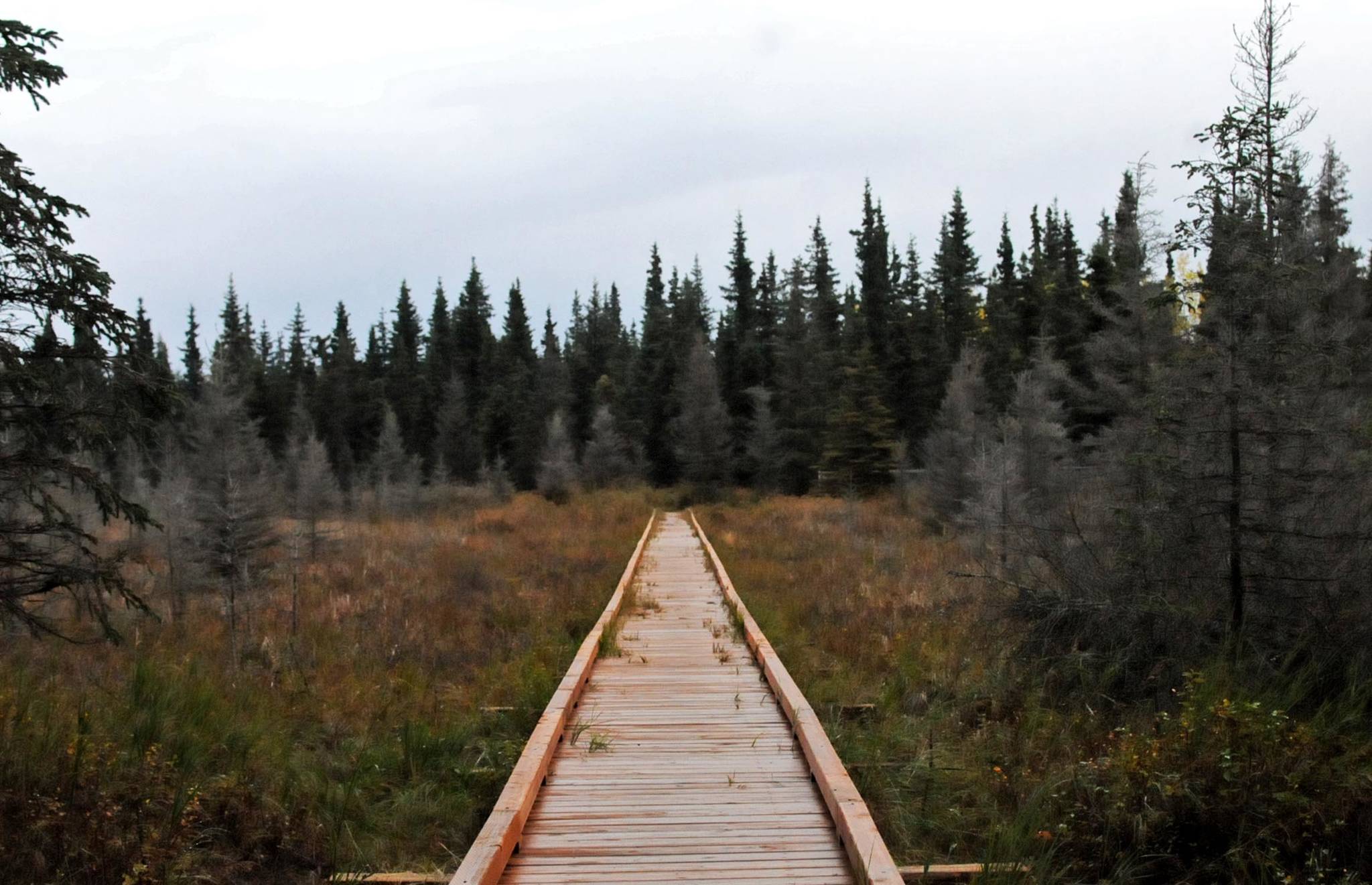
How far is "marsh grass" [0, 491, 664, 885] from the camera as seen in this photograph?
4656 millimetres

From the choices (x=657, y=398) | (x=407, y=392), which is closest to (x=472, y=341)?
(x=407, y=392)

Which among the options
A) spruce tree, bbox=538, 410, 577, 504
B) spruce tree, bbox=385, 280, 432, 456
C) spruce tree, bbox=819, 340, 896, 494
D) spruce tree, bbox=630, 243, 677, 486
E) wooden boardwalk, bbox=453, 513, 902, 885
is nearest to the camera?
wooden boardwalk, bbox=453, 513, 902, 885

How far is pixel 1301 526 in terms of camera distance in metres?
7.25

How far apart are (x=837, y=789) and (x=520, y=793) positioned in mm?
1644

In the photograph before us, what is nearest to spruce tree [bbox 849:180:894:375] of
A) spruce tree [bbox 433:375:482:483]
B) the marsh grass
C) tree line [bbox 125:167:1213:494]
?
tree line [bbox 125:167:1213:494]

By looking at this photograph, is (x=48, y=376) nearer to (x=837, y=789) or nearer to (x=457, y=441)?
(x=837, y=789)

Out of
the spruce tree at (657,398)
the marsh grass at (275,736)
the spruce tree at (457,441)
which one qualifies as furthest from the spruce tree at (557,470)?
the marsh grass at (275,736)

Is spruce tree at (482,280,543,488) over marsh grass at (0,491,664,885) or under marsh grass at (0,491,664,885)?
over

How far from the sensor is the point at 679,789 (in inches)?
218

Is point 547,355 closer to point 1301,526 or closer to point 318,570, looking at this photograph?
point 318,570

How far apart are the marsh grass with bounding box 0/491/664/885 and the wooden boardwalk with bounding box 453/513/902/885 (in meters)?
0.53

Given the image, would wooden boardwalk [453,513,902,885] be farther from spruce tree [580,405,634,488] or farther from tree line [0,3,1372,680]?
spruce tree [580,405,634,488]

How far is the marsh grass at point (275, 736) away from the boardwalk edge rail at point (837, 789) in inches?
76.5

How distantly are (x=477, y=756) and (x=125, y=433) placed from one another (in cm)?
312
